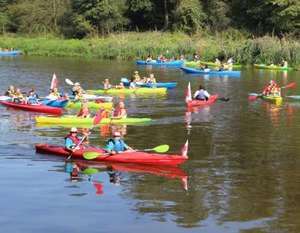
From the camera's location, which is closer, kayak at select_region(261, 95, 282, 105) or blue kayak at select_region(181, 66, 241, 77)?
kayak at select_region(261, 95, 282, 105)

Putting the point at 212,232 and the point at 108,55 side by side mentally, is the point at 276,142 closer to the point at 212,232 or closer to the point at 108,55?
the point at 212,232

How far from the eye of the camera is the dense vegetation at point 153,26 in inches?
2638

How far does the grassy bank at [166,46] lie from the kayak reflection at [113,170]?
130ft

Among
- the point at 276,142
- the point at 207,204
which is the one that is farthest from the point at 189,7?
the point at 207,204

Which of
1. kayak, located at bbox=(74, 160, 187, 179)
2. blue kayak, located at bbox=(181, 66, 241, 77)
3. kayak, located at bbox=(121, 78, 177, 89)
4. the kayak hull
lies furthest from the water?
the kayak hull

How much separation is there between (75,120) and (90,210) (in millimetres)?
11460

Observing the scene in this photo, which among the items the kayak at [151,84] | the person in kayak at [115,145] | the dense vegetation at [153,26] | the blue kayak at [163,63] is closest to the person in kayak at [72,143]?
the person in kayak at [115,145]

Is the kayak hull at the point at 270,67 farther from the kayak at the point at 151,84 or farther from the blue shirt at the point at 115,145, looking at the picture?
the blue shirt at the point at 115,145

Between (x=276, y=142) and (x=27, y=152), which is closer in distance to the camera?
(x=27, y=152)

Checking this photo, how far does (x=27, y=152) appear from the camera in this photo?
819 inches

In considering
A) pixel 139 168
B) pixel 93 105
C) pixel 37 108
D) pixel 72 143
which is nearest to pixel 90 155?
pixel 72 143

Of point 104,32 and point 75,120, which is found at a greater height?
point 104,32

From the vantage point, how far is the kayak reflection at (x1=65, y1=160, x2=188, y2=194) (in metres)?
17.7

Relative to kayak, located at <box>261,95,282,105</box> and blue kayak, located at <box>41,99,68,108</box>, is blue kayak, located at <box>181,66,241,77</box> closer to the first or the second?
kayak, located at <box>261,95,282,105</box>
